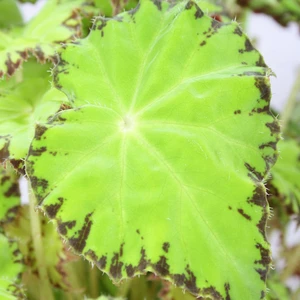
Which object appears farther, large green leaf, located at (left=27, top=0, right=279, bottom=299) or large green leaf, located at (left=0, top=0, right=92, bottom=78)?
large green leaf, located at (left=0, top=0, right=92, bottom=78)

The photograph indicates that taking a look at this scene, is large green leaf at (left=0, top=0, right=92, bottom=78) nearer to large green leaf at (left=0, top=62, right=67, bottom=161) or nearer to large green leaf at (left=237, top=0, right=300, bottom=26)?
large green leaf at (left=0, top=62, right=67, bottom=161)

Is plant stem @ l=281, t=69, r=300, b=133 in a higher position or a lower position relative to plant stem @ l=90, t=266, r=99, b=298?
higher

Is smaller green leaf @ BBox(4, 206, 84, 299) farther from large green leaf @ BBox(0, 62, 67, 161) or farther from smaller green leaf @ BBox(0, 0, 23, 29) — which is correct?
smaller green leaf @ BBox(0, 0, 23, 29)

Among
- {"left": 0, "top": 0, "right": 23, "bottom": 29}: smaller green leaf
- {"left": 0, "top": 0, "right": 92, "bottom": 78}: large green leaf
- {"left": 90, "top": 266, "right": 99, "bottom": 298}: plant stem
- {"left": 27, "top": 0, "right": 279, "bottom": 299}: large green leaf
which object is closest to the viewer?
{"left": 27, "top": 0, "right": 279, "bottom": 299}: large green leaf

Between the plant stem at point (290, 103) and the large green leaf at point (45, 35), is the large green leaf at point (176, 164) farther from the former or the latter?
the plant stem at point (290, 103)

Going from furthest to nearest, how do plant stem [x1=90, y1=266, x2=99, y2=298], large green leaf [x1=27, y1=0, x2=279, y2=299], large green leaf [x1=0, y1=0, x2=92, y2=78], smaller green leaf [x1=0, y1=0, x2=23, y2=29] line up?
smaller green leaf [x1=0, y1=0, x2=23, y2=29], plant stem [x1=90, y1=266, x2=99, y2=298], large green leaf [x1=0, y1=0, x2=92, y2=78], large green leaf [x1=27, y1=0, x2=279, y2=299]

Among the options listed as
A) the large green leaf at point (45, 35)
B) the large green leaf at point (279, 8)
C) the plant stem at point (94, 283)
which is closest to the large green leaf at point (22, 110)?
the large green leaf at point (45, 35)

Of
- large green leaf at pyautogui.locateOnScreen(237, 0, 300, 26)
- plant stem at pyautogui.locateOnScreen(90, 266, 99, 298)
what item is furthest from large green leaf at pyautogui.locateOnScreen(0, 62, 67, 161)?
large green leaf at pyautogui.locateOnScreen(237, 0, 300, 26)

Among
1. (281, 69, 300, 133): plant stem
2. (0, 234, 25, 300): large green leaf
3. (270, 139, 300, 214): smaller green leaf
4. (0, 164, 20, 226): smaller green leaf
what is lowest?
(0, 234, 25, 300): large green leaf
